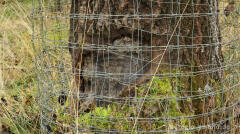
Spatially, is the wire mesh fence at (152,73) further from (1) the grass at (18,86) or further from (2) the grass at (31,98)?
(1) the grass at (18,86)

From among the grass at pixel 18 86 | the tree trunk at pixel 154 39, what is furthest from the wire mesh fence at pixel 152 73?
the grass at pixel 18 86

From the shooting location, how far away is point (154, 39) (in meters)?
2.62

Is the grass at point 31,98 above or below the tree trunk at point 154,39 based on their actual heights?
below

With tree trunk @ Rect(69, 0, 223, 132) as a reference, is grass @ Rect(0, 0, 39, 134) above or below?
below

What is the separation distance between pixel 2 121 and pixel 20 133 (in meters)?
0.25

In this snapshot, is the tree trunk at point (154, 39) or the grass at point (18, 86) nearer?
the tree trunk at point (154, 39)

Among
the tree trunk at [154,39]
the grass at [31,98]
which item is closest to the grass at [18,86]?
the grass at [31,98]

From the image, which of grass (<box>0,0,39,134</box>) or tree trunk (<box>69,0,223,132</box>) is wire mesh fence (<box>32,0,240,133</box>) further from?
grass (<box>0,0,39,134</box>)


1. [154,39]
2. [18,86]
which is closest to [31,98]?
[18,86]

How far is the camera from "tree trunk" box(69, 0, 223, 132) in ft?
8.30

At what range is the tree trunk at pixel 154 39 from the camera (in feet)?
8.30

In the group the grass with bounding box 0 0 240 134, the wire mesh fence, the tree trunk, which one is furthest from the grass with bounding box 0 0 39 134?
the tree trunk

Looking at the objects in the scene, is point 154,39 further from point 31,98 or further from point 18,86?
point 18,86

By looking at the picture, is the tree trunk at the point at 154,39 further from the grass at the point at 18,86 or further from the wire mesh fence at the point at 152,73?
the grass at the point at 18,86
